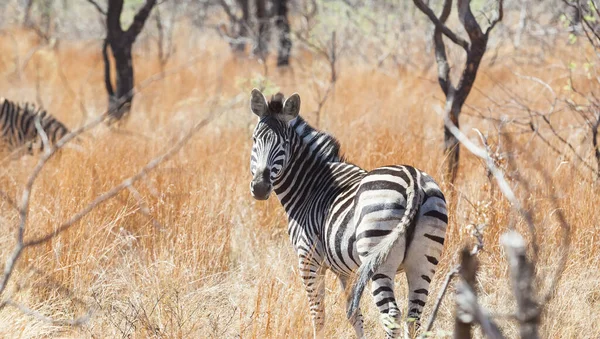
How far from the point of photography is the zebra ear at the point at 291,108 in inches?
148

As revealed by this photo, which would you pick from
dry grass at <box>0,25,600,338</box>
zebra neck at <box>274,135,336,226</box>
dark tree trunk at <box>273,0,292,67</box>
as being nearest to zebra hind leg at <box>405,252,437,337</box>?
dry grass at <box>0,25,600,338</box>

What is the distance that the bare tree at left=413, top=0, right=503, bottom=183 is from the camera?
5211 millimetres

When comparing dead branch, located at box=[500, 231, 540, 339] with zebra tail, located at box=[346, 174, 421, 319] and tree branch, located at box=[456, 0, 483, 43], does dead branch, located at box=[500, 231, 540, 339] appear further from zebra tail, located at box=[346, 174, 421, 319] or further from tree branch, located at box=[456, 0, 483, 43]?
tree branch, located at box=[456, 0, 483, 43]

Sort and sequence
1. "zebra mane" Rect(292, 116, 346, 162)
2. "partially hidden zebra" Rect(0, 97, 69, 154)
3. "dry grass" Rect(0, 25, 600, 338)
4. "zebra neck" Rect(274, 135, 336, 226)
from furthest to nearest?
1. "partially hidden zebra" Rect(0, 97, 69, 154)
2. "zebra mane" Rect(292, 116, 346, 162)
3. "zebra neck" Rect(274, 135, 336, 226)
4. "dry grass" Rect(0, 25, 600, 338)

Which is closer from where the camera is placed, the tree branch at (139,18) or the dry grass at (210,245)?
the dry grass at (210,245)

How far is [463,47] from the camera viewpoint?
5301 mm

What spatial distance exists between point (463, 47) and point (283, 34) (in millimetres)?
8783

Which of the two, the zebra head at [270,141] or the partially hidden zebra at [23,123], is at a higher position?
the zebra head at [270,141]

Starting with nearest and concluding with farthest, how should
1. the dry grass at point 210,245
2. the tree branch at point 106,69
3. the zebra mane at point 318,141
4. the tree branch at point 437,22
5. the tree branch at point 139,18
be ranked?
the dry grass at point 210,245 → the zebra mane at point 318,141 → the tree branch at point 437,22 → the tree branch at point 139,18 → the tree branch at point 106,69

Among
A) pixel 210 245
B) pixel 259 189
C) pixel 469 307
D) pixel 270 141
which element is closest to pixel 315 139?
pixel 270 141

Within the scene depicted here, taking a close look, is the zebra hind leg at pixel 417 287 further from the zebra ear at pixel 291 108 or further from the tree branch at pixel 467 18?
the tree branch at pixel 467 18

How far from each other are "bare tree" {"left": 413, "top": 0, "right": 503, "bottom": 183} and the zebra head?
177cm

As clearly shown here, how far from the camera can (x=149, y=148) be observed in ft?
20.7

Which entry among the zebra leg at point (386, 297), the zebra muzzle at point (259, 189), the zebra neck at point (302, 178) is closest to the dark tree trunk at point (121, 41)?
the zebra neck at point (302, 178)
